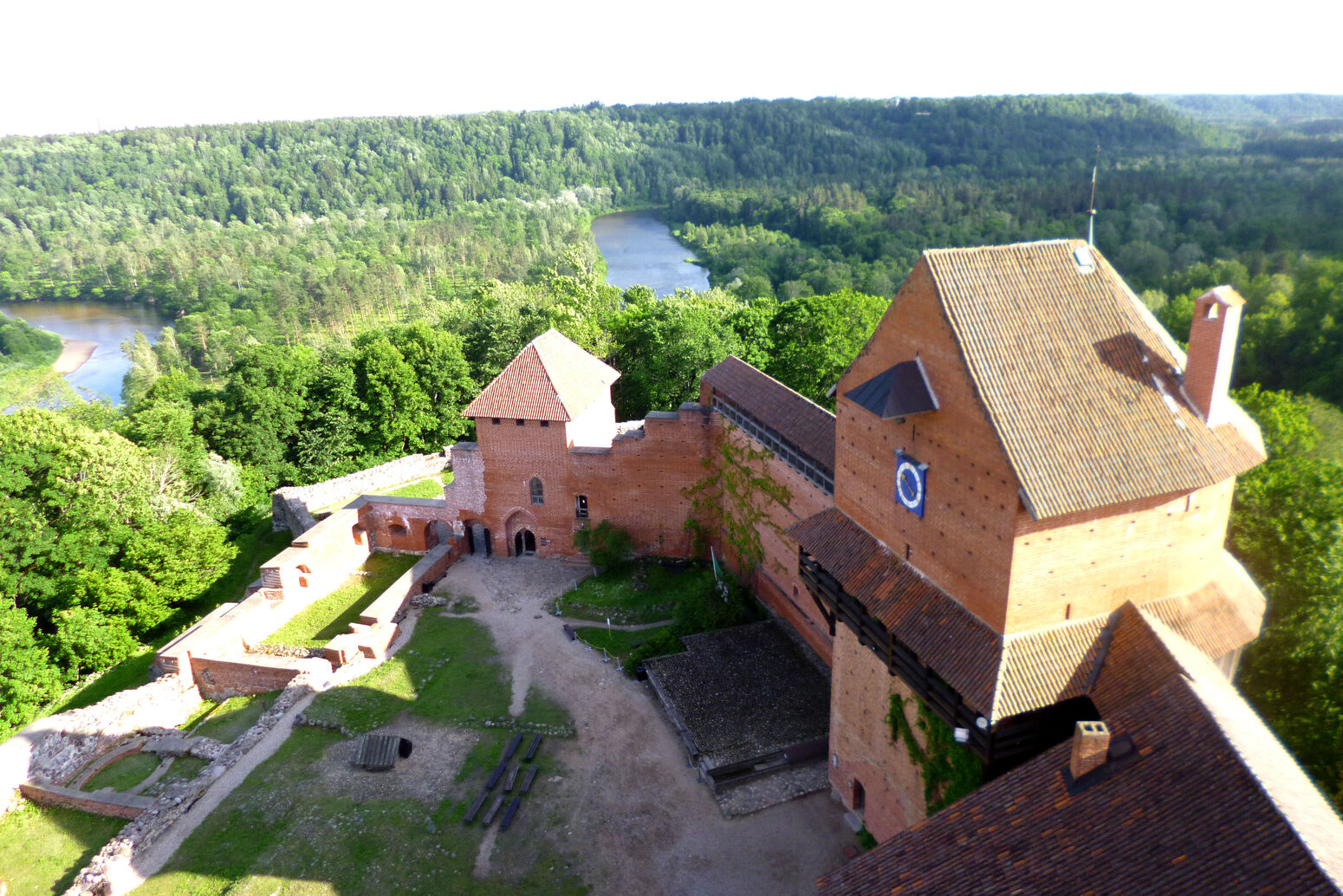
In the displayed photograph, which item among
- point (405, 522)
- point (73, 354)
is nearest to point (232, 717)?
point (405, 522)

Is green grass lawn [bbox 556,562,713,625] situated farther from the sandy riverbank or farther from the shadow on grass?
the sandy riverbank

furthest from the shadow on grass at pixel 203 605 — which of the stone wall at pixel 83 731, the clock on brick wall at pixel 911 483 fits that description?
the clock on brick wall at pixel 911 483

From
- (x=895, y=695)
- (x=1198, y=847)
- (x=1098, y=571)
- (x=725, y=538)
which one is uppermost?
(x=1098, y=571)

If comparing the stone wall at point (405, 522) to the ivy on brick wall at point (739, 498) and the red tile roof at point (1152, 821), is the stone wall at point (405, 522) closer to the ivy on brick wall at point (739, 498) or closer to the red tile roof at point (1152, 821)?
the ivy on brick wall at point (739, 498)

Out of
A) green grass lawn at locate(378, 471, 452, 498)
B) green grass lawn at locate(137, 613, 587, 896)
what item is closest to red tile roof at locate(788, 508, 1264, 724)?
green grass lawn at locate(137, 613, 587, 896)

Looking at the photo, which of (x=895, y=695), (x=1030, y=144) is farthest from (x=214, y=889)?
(x=1030, y=144)

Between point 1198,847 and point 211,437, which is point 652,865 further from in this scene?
point 211,437

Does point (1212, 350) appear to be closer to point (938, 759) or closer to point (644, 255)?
point (938, 759)
